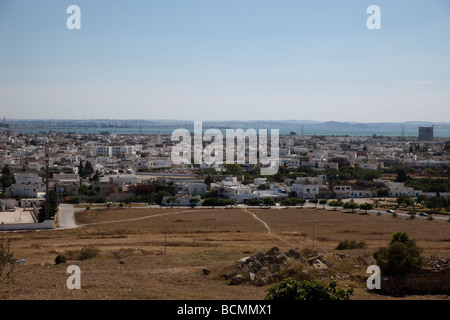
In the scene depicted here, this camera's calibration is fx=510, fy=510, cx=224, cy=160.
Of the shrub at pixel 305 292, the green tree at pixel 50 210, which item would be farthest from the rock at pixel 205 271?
the green tree at pixel 50 210

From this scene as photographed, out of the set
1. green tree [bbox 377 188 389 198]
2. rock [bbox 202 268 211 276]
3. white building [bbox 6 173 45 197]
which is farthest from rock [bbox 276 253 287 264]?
green tree [bbox 377 188 389 198]

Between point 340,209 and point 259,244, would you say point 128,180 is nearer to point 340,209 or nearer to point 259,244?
point 340,209

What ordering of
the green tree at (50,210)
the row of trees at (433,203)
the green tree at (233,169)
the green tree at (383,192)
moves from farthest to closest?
the green tree at (233,169) < the green tree at (383,192) < the row of trees at (433,203) < the green tree at (50,210)

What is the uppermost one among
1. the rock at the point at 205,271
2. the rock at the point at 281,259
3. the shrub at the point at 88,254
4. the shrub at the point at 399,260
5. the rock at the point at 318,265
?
the shrub at the point at 399,260

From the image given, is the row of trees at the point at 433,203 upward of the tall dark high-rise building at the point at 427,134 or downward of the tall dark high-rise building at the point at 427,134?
downward

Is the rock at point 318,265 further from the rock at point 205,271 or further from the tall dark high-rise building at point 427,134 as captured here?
the tall dark high-rise building at point 427,134

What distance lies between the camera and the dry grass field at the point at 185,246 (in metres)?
8.43

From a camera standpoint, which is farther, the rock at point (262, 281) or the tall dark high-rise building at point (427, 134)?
the tall dark high-rise building at point (427, 134)

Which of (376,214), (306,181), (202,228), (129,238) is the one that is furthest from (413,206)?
(129,238)

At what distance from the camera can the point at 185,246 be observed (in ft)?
52.5

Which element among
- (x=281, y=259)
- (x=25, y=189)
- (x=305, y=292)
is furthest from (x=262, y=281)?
(x=25, y=189)

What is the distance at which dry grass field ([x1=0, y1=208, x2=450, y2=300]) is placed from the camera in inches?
332

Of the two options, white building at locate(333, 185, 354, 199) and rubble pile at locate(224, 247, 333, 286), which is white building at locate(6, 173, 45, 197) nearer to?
white building at locate(333, 185, 354, 199)

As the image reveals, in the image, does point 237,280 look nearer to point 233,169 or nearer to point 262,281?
point 262,281
